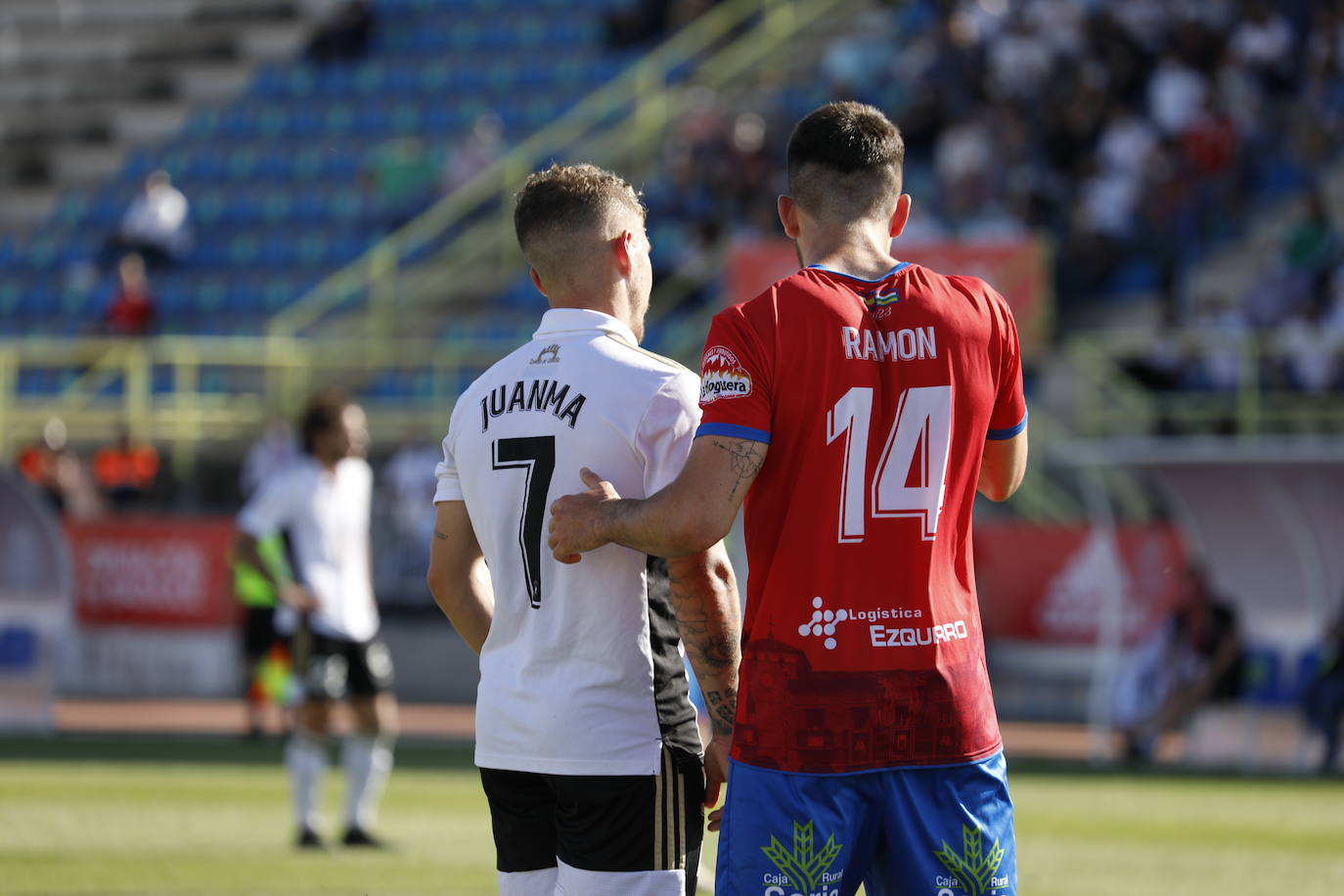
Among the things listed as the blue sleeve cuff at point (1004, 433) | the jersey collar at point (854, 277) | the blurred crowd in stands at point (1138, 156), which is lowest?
the blue sleeve cuff at point (1004, 433)

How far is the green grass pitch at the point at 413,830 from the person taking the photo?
34.1ft

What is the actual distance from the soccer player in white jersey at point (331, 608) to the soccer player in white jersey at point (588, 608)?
6.48 m

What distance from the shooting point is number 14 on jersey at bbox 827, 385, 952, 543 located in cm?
463

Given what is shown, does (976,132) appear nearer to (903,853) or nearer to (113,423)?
(113,423)

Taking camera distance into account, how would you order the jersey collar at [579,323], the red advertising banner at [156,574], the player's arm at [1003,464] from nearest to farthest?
1. the player's arm at [1003,464]
2. the jersey collar at [579,323]
3. the red advertising banner at [156,574]

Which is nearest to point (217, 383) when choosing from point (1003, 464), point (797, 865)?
point (1003, 464)

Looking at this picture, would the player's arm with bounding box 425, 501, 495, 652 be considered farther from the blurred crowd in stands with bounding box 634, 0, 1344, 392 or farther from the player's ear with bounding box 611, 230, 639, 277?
the blurred crowd in stands with bounding box 634, 0, 1344, 392

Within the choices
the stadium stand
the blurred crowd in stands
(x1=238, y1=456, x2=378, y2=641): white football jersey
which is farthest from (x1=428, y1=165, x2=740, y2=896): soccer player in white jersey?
the stadium stand

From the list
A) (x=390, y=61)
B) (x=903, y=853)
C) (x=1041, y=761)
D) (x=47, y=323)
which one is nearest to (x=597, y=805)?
(x=903, y=853)

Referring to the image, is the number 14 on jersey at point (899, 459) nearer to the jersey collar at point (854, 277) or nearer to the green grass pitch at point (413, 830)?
the jersey collar at point (854, 277)

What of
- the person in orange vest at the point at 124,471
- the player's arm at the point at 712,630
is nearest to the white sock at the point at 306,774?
the player's arm at the point at 712,630

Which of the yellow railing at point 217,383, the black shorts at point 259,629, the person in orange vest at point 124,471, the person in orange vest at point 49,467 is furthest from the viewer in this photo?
the yellow railing at point 217,383

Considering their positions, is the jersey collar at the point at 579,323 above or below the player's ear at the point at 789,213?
below

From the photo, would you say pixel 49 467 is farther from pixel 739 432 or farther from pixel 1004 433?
pixel 739 432
